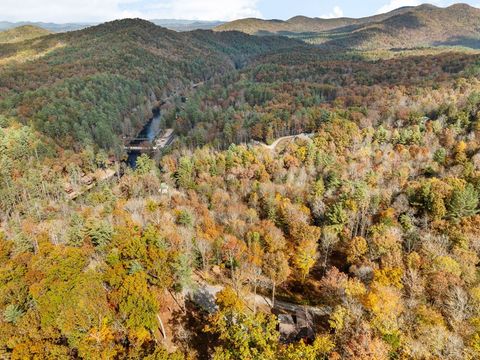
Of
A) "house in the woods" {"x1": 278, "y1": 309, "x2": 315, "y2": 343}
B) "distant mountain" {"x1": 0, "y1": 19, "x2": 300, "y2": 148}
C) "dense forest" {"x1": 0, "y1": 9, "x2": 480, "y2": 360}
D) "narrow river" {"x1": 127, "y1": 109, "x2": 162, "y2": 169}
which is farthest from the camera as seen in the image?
"narrow river" {"x1": 127, "y1": 109, "x2": 162, "y2": 169}

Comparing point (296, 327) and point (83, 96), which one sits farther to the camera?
point (83, 96)

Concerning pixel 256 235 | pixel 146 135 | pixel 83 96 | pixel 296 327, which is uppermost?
pixel 83 96

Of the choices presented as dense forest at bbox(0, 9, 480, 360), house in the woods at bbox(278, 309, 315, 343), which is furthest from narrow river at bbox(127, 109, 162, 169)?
house in the woods at bbox(278, 309, 315, 343)

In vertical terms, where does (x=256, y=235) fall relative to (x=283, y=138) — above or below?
below

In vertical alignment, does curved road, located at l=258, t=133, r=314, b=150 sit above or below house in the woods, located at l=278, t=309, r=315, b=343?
above

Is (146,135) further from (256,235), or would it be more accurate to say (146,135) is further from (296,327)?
(296,327)

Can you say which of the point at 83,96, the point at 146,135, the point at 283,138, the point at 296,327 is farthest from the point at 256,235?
the point at 83,96

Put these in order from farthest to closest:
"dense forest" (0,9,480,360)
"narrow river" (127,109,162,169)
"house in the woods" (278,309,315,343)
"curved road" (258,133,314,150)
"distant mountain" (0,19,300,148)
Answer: "narrow river" (127,109,162,169), "distant mountain" (0,19,300,148), "curved road" (258,133,314,150), "house in the woods" (278,309,315,343), "dense forest" (0,9,480,360)

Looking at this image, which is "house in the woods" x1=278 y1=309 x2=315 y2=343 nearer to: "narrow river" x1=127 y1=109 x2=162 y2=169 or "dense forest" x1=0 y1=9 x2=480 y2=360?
"dense forest" x1=0 y1=9 x2=480 y2=360

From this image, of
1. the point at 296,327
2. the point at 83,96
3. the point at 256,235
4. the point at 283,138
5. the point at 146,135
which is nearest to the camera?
the point at 296,327

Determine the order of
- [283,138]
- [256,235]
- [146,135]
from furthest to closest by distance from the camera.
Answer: [146,135], [283,138], [256,235]
